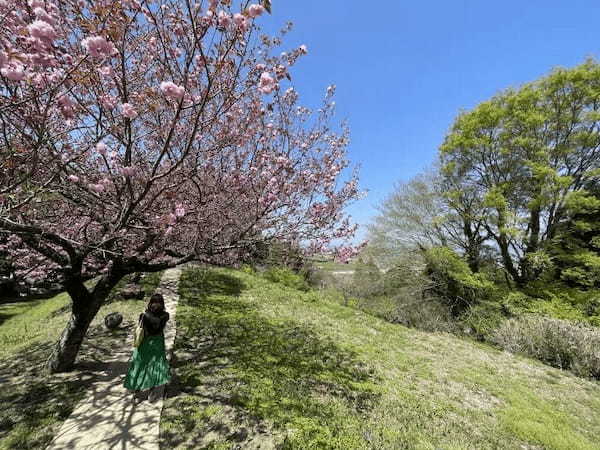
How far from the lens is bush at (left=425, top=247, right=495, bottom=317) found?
1206 cm

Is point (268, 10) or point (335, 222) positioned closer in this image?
point (268, 10)

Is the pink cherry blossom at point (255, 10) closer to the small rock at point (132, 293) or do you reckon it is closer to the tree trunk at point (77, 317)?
the tree trunk at point (77, 317)

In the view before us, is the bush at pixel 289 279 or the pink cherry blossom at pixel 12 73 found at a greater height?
the pink cherry blossom at pixel 12 73

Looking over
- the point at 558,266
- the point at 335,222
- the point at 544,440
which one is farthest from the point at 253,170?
the point at 558,266

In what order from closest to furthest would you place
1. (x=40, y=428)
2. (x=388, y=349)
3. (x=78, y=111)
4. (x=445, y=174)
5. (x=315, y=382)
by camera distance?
(x=78, y=111), (x=40, y=428), (x=315, y=382), (x=388, y=349), (x=445, y=174)

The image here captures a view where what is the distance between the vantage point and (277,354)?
21.2ft

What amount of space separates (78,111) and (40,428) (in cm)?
445

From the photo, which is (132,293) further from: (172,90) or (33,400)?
(172,90)

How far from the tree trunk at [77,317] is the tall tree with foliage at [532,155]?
14.7 m

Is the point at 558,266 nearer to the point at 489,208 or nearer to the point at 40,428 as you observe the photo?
the point at 489,208

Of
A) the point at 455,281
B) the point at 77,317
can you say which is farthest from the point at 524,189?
the point at 77,317

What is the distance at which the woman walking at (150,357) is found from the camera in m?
Answer: 4.20

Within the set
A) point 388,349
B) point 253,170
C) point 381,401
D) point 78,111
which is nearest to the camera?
point 78,111

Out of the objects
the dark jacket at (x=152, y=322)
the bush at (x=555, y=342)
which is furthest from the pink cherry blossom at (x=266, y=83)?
the bush at (x=555, y=342)
